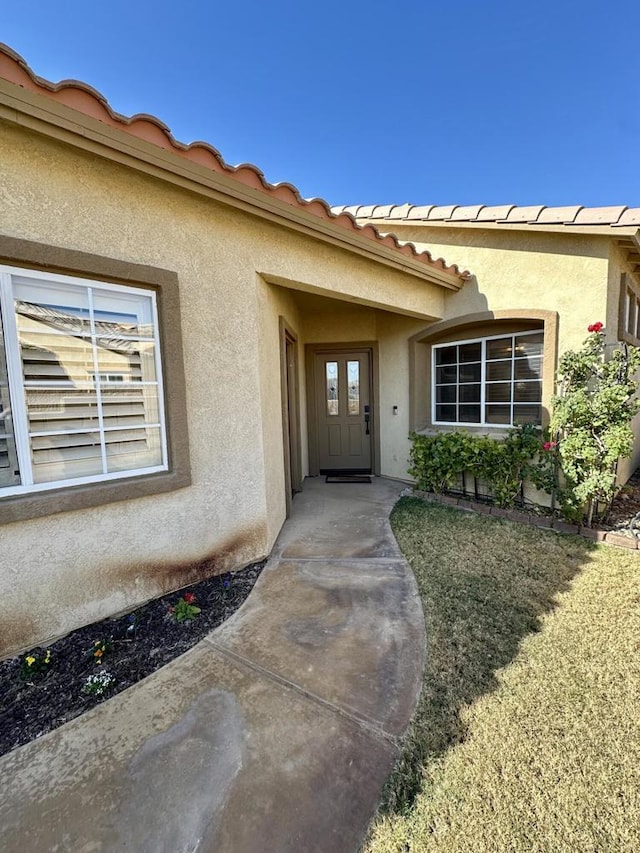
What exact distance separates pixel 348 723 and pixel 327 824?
569 millimetres

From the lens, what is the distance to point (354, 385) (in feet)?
27.9

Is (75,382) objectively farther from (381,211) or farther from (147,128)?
(381,211)

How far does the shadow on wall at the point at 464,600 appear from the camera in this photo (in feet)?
7.39

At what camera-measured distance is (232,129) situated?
25.4 ft

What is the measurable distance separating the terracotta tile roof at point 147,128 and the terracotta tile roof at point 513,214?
2.55 feet

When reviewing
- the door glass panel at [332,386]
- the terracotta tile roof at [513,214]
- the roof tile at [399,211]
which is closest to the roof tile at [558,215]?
the terracotta tile roof at [513,214]

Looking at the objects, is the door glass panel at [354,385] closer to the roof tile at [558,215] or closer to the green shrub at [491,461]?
the green shrub at [491,461]

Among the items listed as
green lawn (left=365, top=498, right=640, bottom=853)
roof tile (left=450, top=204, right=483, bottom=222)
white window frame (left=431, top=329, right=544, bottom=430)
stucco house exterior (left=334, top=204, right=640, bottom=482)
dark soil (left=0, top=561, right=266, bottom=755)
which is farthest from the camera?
white window frame (left=431, top=329, right=544, bottom=430)

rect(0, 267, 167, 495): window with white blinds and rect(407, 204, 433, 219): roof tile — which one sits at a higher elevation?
rect(407, 204, 433, 219): roof tile

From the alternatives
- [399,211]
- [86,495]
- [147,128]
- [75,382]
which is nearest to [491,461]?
[399,211]

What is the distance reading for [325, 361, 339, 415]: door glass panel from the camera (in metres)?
8.55

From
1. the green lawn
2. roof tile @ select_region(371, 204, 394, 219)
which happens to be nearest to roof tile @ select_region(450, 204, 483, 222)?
roof tile @ select_region(371, 204, 394, 219)

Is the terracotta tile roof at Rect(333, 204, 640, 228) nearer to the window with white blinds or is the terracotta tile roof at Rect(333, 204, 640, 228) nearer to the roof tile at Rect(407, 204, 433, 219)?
the roof tile at Rect(407, 204, 433, 219)

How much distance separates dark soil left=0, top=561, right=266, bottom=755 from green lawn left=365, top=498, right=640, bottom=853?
197 cm
